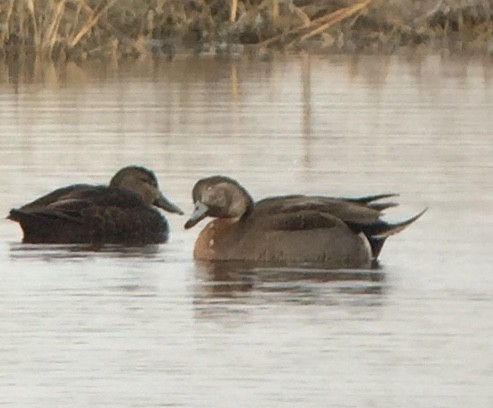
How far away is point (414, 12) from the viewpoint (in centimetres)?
2727

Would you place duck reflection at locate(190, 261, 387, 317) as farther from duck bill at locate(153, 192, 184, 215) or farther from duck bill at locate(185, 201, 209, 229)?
duck bill at locate(153, 192, 184, 215)

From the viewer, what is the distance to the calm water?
772 cm

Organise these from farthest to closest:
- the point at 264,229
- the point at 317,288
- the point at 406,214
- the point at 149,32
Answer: the point at 149,32, the point at 406,214, the point at 264,229, the point at 317,288

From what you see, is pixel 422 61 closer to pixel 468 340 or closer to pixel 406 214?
pixel 406 214

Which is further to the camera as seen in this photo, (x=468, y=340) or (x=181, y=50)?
(x=181, y=50)

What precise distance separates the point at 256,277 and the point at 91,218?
1.90 meters

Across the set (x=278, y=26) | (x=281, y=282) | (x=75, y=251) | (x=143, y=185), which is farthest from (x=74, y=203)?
(x=278, y=26)

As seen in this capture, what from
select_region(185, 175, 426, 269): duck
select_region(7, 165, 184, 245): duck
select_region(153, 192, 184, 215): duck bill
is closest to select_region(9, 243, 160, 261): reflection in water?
select_region(7, 165, 184, 245): duck

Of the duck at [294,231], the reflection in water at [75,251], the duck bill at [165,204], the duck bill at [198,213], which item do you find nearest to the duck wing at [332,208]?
the duck at [294,231]

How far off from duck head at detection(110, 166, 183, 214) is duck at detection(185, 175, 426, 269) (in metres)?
1.66

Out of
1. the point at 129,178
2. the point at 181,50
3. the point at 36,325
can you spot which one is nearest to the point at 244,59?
the point at 181,50

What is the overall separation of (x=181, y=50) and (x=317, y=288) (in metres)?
16.3

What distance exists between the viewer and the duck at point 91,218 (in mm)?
11773

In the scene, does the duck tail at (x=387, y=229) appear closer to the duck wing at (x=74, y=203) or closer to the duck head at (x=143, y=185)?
the duck wing at (x=74, y=203)
